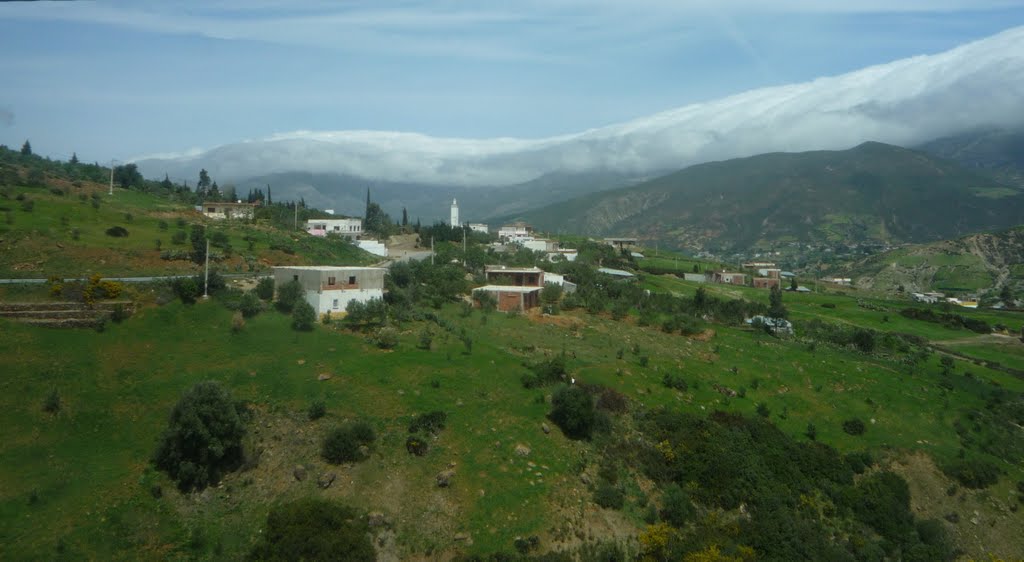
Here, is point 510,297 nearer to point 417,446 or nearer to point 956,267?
point 417,446

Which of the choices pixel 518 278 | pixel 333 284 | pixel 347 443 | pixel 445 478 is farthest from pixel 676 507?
pixel 518 278

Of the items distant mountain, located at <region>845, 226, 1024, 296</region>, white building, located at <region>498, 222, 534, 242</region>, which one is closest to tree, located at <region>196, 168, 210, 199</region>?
white building, located at <region>498, 222, 534, 242</region>

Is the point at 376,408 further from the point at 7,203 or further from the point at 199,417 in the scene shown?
the point at 7,203

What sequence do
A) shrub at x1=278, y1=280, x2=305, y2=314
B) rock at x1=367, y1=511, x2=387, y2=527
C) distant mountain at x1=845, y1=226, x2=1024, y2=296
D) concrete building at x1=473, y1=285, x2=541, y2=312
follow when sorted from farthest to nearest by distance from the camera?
distant mountain at x1=845, y1=226, x2=1024, y2=296, concrete building at x1=473, y1=285, x2=541, y2=312, shrub at x1=278, y1=280, x2=305, y2=314, rock at x1=367, y1=511, x2=387, y2=527

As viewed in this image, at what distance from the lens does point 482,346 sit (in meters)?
28.9

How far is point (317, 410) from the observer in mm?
20891

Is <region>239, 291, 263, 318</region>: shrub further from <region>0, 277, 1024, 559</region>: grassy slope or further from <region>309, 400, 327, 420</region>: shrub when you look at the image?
<region>309, 400, 327, 420</region>: shrub

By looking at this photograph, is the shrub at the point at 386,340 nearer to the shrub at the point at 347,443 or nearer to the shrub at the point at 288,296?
the shrub at the point at 288,296

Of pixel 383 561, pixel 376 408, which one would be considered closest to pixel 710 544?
pixel 383 561

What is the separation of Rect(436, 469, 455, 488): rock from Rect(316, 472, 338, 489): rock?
114 inches

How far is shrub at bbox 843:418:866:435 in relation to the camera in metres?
28.6

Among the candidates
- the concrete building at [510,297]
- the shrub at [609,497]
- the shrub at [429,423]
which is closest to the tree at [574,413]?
the shrub at [609,497]

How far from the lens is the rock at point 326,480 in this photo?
18.6m

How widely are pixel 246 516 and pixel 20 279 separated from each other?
17973 mm
